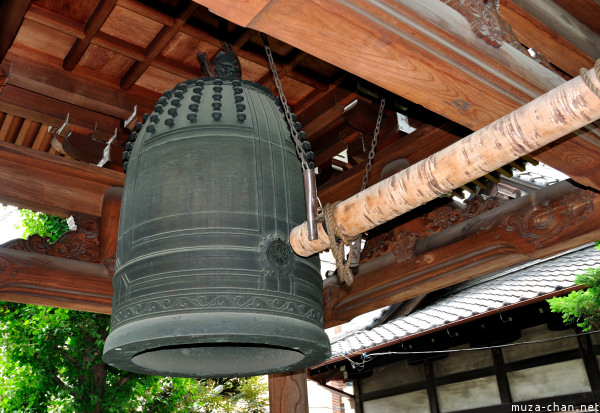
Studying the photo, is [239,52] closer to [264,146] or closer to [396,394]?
[264,146]

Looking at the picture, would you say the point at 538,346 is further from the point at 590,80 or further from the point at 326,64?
the point at 590,80

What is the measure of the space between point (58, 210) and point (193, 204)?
2162mm

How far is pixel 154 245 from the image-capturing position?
2.17 meters

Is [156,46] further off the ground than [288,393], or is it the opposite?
[156,46]

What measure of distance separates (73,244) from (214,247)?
2.27 m

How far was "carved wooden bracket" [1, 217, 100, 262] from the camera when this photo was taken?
3828 mm

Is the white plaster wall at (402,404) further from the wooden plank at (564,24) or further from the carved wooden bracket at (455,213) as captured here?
the wooden plank at (564,24)

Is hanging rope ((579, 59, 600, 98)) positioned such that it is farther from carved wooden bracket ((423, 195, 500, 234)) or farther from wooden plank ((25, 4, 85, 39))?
wooden plank ((25, 4, 85, 39))

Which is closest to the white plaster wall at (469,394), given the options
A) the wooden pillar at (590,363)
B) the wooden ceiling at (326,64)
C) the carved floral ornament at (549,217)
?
the wooden pillar at (590,363)

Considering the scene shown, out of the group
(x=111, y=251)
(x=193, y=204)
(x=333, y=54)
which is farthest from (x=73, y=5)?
(x=333, y=54)

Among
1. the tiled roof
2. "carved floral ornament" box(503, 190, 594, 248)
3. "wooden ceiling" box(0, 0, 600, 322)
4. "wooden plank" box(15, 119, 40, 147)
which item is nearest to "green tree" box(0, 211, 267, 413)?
the tiled roof

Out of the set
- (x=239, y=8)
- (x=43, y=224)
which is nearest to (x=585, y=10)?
(x=239, y=8)

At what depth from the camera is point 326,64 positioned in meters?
4.04

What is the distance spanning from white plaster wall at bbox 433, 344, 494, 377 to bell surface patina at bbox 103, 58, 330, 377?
6286mm
